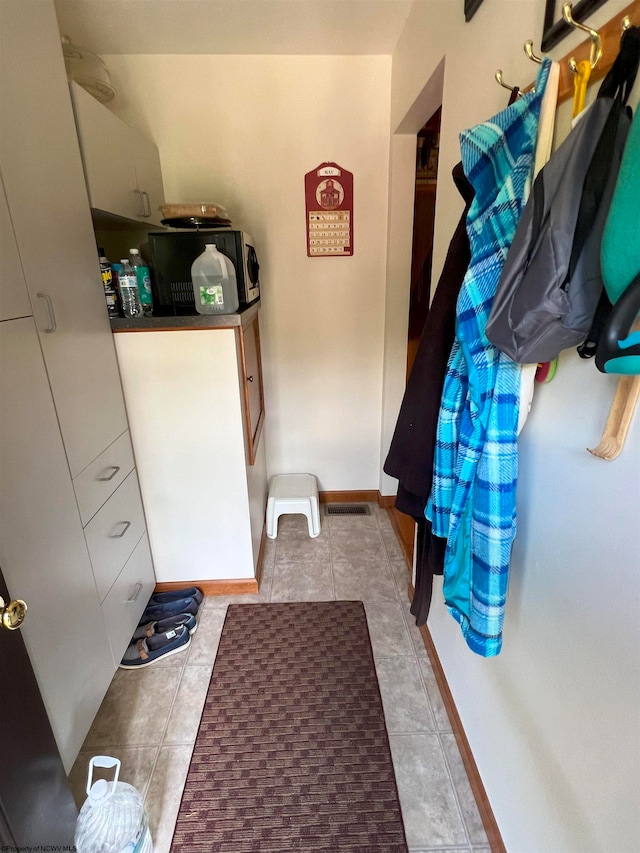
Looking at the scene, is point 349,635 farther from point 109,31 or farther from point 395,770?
point 109,31

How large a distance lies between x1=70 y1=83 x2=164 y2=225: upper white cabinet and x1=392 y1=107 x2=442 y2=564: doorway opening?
51.4 inches

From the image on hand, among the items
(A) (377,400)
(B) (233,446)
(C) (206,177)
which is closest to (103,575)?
(B) (233,446)

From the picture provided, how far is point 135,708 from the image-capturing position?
1568 mm

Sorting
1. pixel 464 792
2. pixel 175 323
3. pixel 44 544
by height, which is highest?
pixel 175 323

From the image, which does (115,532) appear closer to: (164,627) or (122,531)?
(122,531)

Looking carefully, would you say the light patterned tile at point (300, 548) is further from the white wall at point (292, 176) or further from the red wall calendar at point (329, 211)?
the red wall calendar at point (329, 211)

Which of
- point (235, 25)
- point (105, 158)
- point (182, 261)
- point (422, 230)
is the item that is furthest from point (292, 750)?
point (235, 25)

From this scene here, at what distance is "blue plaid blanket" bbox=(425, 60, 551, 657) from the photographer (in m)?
0.78

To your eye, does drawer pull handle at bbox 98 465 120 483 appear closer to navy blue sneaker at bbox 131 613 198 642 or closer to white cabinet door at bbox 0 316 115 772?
white cabinet door at bbox 0 316 115 772

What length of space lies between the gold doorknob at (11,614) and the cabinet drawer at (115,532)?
0.64 metres

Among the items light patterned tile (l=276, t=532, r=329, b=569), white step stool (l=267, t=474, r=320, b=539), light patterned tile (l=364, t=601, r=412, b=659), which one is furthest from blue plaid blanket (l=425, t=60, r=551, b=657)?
white step stool (l=267, t=474, r=320, b=539)

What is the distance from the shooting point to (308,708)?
1.55m

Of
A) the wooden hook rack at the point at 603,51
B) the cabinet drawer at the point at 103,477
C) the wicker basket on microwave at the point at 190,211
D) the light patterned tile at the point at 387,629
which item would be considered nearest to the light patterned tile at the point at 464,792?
the light patterned tile at the point at 387,629

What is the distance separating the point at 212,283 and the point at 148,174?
29.4 inches
